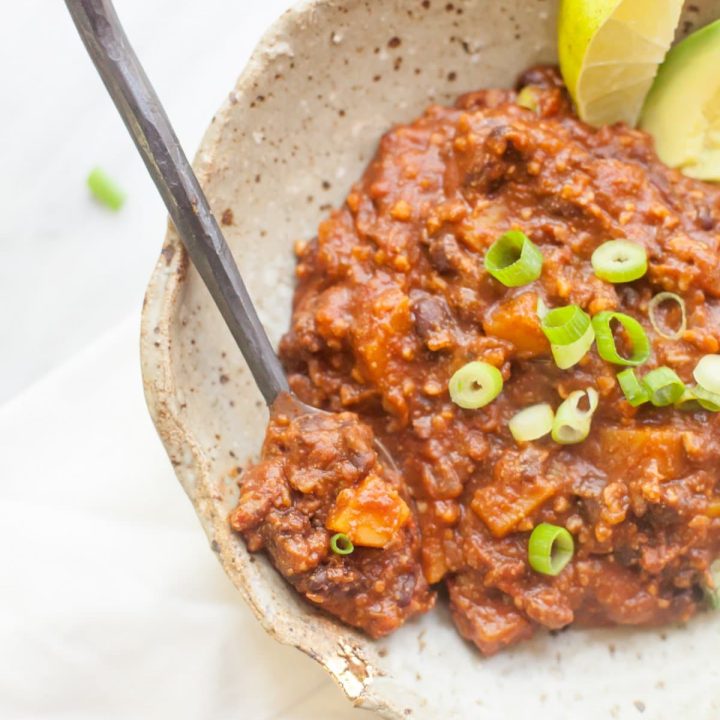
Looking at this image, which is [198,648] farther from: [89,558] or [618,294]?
[618,294]

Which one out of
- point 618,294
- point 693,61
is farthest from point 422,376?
point 693,61

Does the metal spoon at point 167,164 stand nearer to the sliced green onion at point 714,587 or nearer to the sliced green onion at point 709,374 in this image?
the sliced green onion at point 709,374

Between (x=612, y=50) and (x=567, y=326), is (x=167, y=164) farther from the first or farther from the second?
(x=612, y=50)

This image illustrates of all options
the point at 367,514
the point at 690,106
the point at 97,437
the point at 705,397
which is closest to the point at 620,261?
the point at 705,397

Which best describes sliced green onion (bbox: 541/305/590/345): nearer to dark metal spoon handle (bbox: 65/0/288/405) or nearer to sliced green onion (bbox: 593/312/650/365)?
sliced green onion (bbox: 593/312/650/365)

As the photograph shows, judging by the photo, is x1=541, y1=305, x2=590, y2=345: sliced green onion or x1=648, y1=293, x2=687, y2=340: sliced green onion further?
x1=648, y1=293, x2=687, y2=340: sliced green onion

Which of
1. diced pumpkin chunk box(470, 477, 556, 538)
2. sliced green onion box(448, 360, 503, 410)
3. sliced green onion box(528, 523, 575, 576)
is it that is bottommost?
sliced green onion box(528, 523, 575, 576)

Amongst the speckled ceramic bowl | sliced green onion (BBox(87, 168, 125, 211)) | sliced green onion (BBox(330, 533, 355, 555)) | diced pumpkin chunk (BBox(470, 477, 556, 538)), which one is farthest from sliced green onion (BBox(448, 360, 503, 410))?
sliced green onion (BBox(87, 168, 125, 211))

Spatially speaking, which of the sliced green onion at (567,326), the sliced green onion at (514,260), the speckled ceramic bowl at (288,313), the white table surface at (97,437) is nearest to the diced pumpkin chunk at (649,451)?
the sliced green onion at (567,326)
